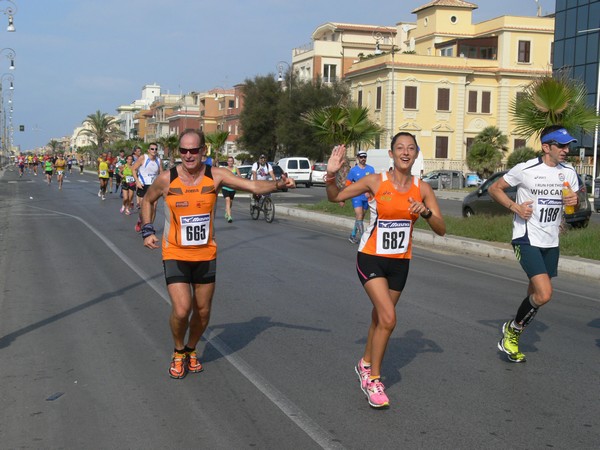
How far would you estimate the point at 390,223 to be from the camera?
5523mm

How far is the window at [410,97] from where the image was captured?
63.2m

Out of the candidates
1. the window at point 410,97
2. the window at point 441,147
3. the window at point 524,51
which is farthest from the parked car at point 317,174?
the window at point 524,51

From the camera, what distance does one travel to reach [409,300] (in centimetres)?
962

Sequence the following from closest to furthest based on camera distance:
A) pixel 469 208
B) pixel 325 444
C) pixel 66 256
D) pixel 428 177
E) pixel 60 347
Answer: pixel 325 444 → pixel 60 347 → pixel 66 256 → pixel 469 208 → pixel 428 177

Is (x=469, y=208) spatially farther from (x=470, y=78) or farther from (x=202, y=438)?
(x=470, y=78)

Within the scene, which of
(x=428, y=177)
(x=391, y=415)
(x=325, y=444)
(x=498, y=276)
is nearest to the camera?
(x=325, y=444)

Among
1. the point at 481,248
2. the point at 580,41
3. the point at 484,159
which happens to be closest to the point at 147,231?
the point at 481,248

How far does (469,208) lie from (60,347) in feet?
52.5

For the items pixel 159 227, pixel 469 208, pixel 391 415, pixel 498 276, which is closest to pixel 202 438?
pixel 391 415

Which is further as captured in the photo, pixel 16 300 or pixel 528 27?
pixel 528 27

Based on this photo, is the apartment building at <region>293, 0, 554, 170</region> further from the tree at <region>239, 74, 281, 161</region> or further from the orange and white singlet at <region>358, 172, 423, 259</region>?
the orange and white singlet at <region>358, 172, 423, 259</region>

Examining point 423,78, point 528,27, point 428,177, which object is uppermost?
point 528,27

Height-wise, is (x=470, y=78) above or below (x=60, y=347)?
above

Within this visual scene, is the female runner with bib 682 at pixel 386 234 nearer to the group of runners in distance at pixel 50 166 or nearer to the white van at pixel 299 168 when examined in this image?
the group of runners in distance at pixel 50 166
